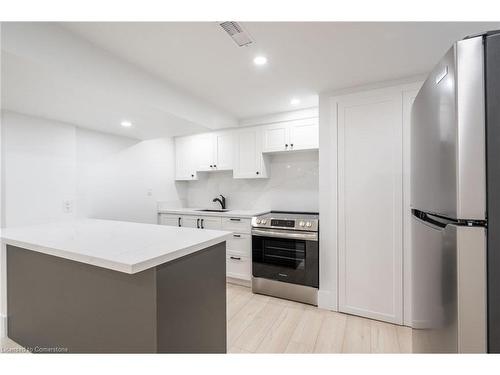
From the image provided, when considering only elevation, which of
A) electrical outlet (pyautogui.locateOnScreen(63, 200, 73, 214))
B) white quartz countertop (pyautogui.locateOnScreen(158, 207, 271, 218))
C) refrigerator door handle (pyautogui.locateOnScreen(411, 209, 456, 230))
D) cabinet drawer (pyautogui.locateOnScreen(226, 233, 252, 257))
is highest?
refrigerator door handle (pyautogui.locateOnScreen(411, 209, 456, 230))

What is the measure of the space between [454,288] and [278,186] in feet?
8.86

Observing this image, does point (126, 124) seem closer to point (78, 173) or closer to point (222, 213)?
point (78, 173)

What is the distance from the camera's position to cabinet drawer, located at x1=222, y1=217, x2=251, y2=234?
2.97 meters

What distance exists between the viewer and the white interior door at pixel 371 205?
2.11 metres

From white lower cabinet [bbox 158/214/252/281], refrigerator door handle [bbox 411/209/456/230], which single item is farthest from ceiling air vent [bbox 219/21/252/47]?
white lower cabinet [bbox 158/214/252/281]

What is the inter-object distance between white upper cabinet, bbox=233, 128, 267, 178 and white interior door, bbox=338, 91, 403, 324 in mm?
1188

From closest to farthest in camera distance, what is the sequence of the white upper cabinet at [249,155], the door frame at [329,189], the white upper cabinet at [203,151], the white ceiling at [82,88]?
1. the white ceiling at [82,88]
2. the door frame at [329,189]
3. the white upper cabinet at [249,155]
4. the white upper cabinet at [203,151]

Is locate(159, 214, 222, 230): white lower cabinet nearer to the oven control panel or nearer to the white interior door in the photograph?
the oven control panel

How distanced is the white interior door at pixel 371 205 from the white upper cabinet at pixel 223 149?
1619 millimetres

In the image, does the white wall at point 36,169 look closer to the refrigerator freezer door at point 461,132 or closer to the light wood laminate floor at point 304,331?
the light wood laminate floor at point 304,331

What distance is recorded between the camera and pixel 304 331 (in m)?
2.02

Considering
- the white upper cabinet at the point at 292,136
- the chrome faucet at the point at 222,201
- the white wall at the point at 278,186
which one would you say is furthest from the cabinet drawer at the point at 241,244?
the white upper cabinet at the point at 292,136

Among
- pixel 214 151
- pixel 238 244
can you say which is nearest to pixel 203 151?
pixel 214 151

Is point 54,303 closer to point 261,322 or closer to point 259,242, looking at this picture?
point 261,322
